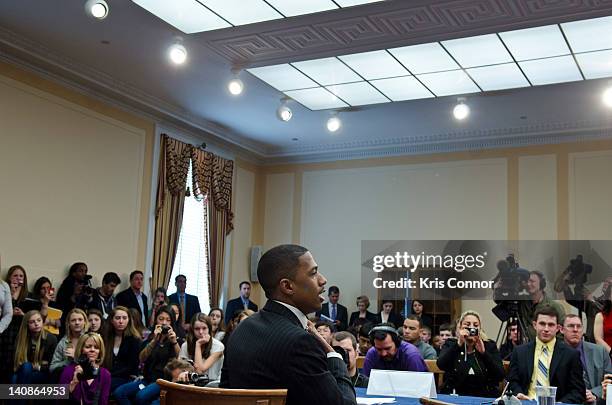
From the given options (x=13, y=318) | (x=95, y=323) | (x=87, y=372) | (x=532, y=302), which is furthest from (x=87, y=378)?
(x=532, y=302)

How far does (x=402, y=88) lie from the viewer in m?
9.40

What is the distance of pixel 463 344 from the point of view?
5602 mm

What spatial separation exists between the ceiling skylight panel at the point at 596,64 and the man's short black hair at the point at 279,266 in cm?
682

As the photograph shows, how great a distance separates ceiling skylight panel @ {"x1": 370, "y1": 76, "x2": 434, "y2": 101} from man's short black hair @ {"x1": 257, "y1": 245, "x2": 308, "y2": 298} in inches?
280

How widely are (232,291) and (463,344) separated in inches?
281

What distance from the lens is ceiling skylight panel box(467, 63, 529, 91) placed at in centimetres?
857

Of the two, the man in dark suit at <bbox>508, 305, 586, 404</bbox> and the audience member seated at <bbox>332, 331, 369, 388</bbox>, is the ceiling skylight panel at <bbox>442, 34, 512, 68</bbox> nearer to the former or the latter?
the man in dark suit at <bbox>508, 305, 586, 404</bbox>

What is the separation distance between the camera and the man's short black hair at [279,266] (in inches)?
84.9

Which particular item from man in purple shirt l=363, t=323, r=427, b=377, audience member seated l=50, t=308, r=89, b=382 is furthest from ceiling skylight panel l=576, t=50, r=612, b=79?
audience member seated l=50, t=308, r=89, b=382

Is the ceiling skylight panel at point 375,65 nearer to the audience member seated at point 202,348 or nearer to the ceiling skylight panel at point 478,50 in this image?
the ceiling skylight panel at point 478,50

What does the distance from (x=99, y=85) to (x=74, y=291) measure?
8.57 ft

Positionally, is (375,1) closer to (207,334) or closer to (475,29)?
(475,29)

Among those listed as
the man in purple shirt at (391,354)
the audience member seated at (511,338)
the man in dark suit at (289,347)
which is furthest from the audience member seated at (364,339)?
the man in dark suit at (289,347)

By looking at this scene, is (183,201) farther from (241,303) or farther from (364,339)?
(364,339)
